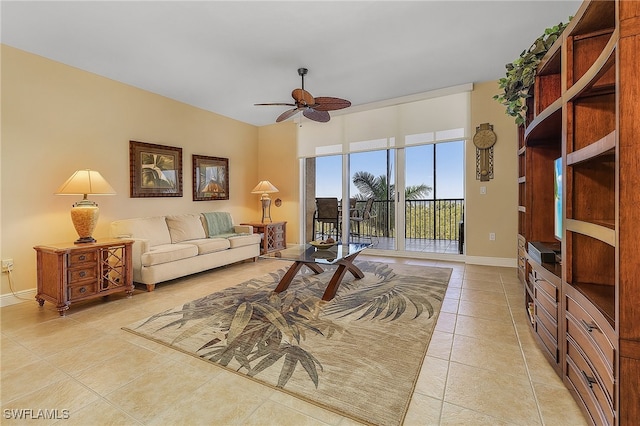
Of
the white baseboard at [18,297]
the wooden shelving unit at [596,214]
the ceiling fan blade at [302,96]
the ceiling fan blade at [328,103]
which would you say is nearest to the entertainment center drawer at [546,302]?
the wooden shelving unit at [596,214]

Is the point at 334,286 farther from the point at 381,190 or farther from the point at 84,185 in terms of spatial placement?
the point at 381,190

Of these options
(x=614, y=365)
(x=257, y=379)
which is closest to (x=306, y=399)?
(x=257, y=379)

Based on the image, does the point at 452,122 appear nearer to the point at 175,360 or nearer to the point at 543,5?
the point at 543,5

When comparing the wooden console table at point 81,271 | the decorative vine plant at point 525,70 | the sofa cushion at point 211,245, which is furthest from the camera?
the sofa cushion at point 211,245

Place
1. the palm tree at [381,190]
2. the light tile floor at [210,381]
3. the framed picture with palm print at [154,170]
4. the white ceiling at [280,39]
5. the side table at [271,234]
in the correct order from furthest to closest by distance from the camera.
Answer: the palm tree at [381,190]
the side table at [271,234]
the framed picture with palm print at [154,170]
the white ceiling at [280,39]
the light tile floor at [210,381]

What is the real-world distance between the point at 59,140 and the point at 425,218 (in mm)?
6096

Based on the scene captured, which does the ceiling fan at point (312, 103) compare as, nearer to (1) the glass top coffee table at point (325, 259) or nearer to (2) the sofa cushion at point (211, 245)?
(1) the glass top coffee table at point (325, 259)

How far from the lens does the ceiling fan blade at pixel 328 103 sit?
357 centimetres

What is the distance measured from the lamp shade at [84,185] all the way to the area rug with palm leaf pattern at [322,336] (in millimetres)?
1607

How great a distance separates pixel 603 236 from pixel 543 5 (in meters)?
2.51

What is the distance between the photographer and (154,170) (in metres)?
4.43

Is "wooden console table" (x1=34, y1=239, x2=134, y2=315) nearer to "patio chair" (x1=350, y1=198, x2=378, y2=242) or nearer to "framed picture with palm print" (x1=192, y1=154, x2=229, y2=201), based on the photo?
"framed picture with palm print" (x1=192, y1=154, x2=229, y2=201)

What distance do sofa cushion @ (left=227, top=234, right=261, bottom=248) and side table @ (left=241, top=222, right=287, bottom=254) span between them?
12.6 inches

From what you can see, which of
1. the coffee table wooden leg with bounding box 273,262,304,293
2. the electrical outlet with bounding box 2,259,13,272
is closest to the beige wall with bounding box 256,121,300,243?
the coffee table wooden leg with bounding box 273,262,304,293
